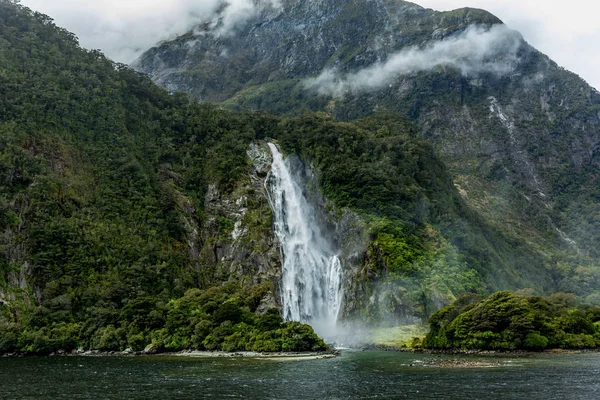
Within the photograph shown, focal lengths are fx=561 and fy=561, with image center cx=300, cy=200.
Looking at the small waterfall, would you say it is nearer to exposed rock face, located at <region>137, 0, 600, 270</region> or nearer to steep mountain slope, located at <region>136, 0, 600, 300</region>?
steep mountain slope, located at <region>136, 0, 600, 300</region>

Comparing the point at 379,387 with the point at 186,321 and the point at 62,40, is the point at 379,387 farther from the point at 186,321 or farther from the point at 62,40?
the point at 62,40

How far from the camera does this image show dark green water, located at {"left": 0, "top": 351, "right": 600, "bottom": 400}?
34562mm

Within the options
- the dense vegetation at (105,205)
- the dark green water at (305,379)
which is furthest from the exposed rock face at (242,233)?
the dark green water at (305,379)

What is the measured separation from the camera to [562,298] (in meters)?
76.9

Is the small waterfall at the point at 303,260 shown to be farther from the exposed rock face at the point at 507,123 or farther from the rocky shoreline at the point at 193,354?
the exposed rock face at the point at 507,123

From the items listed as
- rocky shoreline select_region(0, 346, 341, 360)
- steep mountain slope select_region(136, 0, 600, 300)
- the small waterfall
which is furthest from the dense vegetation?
steep mountain slope select_region(136, 0, 600, 300)

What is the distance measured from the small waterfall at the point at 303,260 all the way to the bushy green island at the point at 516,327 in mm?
29908

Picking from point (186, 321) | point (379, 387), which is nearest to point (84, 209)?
point (186, 321)

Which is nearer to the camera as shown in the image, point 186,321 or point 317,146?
point 186,321

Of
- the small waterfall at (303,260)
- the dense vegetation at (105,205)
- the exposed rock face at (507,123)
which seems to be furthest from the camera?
the exposed rock face at (507,123)

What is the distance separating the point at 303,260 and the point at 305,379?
57283 millimetres

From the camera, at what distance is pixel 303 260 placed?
9906 cm

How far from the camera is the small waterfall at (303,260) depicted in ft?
302

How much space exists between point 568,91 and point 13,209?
170m
